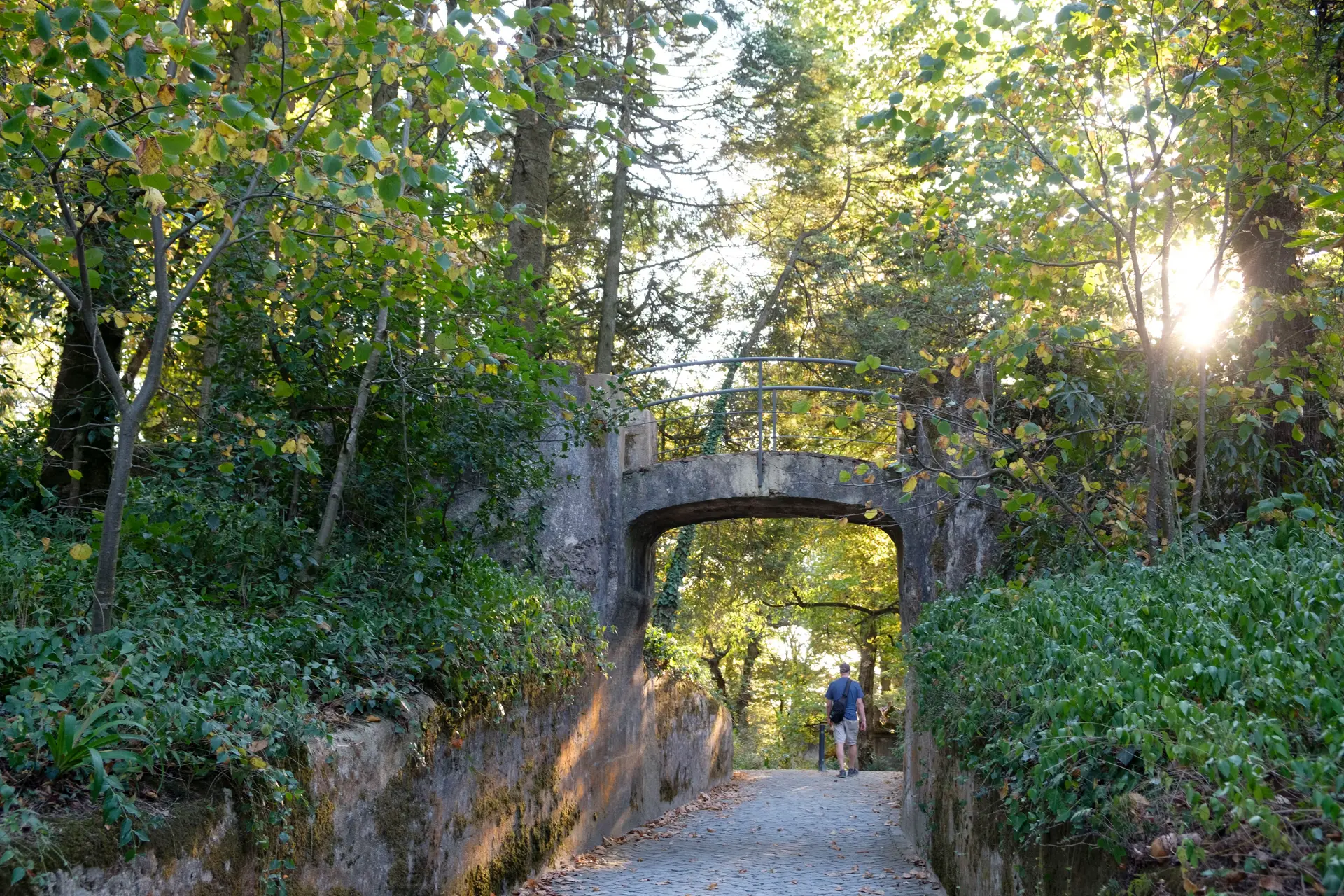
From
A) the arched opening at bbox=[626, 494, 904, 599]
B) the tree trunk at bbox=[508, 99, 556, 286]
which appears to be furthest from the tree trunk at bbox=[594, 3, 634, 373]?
the arched opening at bbox=[626, 494, 904, 599]

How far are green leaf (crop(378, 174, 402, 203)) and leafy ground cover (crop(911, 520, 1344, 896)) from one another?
3322mm

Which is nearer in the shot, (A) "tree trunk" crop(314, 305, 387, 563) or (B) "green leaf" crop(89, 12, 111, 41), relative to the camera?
(B) "green leaf" crop(89, 12, 111, 41)

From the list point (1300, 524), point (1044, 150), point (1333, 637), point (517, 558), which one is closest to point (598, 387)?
point (517, 558)

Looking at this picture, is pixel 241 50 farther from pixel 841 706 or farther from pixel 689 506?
pixel 841 706

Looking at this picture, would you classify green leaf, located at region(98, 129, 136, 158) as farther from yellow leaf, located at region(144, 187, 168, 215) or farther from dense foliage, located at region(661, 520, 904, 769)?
dense foliage, located at region(661, 520, 904, 769)

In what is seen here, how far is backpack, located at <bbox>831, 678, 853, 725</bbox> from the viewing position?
17.1 meters

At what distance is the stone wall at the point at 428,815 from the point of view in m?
3.68

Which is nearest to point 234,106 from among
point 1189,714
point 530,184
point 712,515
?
point 1189,714

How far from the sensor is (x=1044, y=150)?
750 cm

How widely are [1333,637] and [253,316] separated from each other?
653cm

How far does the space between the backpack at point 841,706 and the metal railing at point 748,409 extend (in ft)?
12.5

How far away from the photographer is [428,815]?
18.9 feet

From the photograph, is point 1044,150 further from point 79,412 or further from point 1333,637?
point 79,412

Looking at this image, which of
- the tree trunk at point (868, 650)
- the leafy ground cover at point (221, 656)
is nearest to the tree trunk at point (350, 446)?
the leafy ground cover at point (221, 656)
